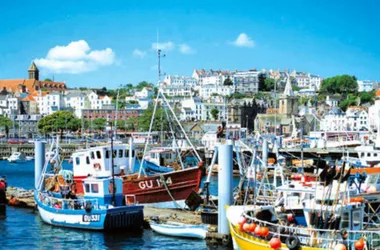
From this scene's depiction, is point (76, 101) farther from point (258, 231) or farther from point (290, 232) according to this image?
point (290, 232)

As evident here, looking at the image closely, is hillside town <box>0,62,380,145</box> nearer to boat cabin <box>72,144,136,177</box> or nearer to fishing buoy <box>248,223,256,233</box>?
boat cabin <box>72,144,136,177</box>

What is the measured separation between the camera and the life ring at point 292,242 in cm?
2202

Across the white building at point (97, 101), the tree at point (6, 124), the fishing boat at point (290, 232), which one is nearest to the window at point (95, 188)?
the fishing boat at point (290, 232)

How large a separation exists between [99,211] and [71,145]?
8144 centimetres

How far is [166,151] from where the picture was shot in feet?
240

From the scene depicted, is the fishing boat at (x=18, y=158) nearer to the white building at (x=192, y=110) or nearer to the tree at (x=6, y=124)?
the tree at (x=6, y=124)

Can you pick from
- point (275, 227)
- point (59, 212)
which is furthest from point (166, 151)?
point (275, 227)

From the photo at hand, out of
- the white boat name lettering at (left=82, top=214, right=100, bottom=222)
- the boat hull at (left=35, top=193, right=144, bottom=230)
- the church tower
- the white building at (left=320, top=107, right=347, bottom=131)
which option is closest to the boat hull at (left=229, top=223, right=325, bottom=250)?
the boat hull at (left=35, top=193, right=144, bottom=230)

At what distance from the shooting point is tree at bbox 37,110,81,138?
147m

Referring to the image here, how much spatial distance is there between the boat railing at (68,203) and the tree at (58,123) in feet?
366

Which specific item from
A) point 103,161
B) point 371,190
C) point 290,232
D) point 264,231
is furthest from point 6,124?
point 290,232

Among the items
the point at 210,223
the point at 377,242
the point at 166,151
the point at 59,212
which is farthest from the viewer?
the point at 166,151

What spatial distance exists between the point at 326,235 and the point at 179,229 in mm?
9647

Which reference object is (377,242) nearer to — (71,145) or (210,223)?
(210,223)
